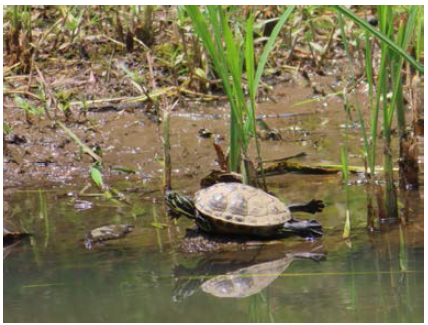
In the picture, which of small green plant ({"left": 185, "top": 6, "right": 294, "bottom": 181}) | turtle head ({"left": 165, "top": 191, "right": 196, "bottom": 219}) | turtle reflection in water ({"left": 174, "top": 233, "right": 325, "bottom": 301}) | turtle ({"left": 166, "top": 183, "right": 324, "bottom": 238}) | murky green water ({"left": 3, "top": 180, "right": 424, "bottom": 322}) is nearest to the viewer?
murky green water ({"left": 3, "top": 180, "right": 424, "bottom": 322})

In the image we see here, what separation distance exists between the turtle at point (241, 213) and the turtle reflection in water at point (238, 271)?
0.10 meters

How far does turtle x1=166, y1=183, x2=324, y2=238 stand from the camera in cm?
393

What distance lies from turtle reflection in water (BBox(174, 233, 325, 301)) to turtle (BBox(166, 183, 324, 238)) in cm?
10

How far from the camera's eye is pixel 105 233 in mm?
4035

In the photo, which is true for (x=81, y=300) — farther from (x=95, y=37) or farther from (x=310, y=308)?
(x=95, y=37)

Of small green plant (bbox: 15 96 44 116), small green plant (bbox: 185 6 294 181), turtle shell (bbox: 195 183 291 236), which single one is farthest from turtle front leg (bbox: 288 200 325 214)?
small green plant (bbox: 15 96 44 116)

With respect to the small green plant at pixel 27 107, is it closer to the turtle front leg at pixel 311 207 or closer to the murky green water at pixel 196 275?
the murky green water at pixel 196 275

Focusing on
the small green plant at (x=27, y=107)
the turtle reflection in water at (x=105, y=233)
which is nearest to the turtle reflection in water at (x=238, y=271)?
the turtle reflection in water at (x=105, y=233)

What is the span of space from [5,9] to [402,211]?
138 inches

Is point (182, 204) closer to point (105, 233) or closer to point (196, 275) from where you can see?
point (105, 233)

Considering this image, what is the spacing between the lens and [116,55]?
641 centimetres

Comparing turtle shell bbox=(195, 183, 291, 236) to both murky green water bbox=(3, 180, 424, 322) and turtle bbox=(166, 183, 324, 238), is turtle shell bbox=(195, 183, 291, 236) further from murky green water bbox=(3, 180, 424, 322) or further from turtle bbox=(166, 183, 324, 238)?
murky green water bbox=(3, 180, 424, 322)

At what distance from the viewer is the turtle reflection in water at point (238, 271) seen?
331 centimetres

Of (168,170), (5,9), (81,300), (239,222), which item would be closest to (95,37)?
(5,9)
